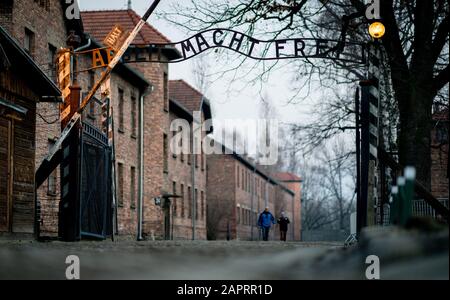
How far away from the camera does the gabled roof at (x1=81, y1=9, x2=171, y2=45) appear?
45906mm

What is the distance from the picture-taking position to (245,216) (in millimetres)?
80812

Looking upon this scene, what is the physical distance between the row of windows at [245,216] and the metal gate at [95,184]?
53.9 metres

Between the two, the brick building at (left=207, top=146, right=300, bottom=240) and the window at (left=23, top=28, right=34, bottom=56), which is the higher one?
the window at (left=23, top=28, right=34, bottom=56)

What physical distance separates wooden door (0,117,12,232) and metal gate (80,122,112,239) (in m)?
2.40

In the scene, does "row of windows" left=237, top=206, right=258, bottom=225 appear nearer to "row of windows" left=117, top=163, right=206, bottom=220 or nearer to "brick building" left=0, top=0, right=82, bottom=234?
"row of windows" left=117, top=163, right=206, bottom=220

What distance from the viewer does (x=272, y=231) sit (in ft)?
327

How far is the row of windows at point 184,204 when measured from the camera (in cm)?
5283

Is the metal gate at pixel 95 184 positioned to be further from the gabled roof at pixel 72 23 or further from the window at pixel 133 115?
the window at pixel 133 115

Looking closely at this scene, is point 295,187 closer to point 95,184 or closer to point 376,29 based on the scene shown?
point 95,184

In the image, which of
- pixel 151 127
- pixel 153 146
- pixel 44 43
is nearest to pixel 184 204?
pixel 153 146

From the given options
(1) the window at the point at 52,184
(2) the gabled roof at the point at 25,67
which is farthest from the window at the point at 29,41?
(2) the gabled roof at the point at 25,67

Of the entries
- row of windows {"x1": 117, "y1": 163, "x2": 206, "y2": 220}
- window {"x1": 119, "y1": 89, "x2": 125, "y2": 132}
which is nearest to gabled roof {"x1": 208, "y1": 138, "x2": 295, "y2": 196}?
row of windows {"x1": 117, "y1": 163, "x2": 206, "y2": 220}
